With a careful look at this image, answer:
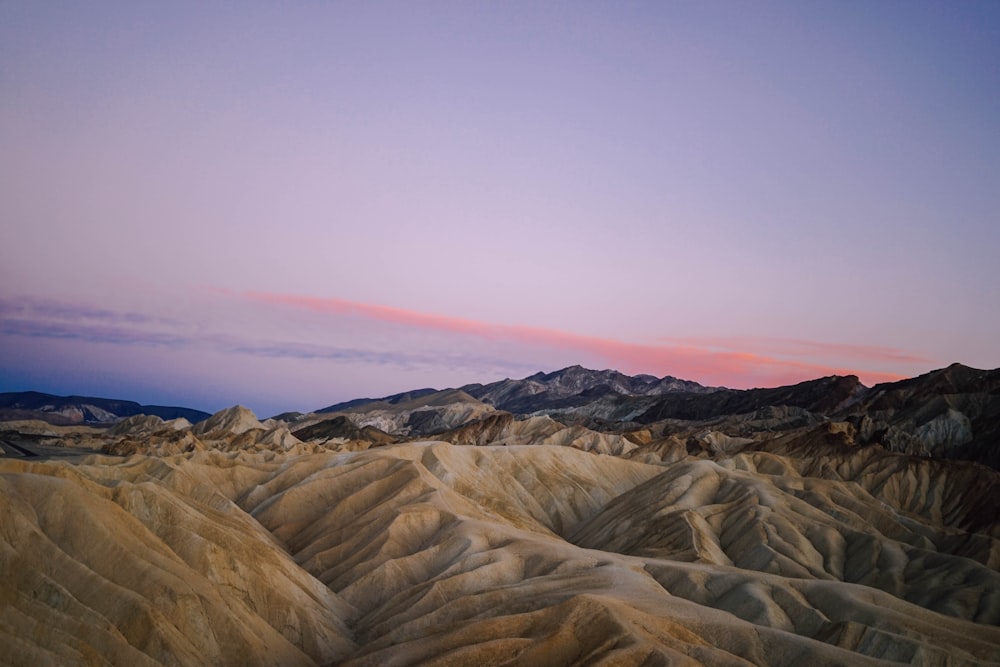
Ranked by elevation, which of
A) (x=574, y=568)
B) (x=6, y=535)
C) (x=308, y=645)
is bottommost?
(x=308, y=645)

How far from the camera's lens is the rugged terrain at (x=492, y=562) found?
38.1 m

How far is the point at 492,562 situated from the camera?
55.7 meters

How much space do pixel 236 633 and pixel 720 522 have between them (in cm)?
5579

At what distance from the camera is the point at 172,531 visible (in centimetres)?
4803

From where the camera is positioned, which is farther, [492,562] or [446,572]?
[492,562]

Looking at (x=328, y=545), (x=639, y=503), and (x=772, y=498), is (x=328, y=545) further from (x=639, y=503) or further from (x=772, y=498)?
(x=772, y=498)

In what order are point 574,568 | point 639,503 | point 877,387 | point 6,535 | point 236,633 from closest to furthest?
point 6,535, point 236,633, point 574,568, point 639,503, point 877,387

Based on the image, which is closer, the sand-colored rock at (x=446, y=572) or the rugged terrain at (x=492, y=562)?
the sand-colored rock at (x=446, y=572)

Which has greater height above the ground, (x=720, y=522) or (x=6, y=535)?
(x=6, y=535)

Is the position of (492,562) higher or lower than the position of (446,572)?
higher

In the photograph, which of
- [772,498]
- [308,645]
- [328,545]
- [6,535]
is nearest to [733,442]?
[772,498]

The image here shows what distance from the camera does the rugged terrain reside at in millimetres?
38094

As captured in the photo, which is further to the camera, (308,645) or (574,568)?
(574,568)

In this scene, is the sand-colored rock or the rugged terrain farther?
the rugged terrain
